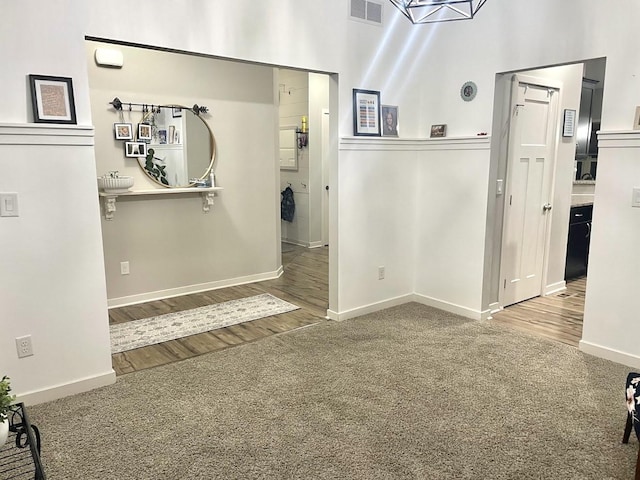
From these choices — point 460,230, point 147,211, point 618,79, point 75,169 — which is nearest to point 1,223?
point 75,169

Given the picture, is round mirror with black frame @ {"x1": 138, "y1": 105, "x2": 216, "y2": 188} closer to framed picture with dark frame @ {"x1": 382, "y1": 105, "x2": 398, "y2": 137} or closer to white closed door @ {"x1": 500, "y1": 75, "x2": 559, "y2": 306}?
framed picture with dark frame @ {"x1": 382, "y1": 105, "x2": 398, "y2": 137}

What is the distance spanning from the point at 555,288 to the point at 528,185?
1.23 m

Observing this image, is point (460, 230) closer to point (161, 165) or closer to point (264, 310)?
point (264, 310)

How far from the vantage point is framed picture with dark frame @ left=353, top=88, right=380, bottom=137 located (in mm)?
3828

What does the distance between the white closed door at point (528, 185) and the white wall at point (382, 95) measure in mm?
415

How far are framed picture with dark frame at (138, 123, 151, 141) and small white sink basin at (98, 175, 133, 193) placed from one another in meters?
0.47

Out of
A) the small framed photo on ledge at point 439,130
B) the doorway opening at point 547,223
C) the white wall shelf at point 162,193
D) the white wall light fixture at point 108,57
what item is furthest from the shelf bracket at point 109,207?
the doorway opening at point 547,223

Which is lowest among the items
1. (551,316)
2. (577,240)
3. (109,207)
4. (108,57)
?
(551,316)

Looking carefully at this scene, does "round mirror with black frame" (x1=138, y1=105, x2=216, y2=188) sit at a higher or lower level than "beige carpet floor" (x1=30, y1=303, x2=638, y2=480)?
higher

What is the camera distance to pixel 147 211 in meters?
4.52

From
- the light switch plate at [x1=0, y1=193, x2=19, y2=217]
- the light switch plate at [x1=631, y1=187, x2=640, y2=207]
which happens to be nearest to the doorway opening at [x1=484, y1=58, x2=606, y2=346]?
the light switch plate at [x1=631, y1=187, x2=640, y2=207]

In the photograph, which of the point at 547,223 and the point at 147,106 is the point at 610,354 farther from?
the point at 147,106

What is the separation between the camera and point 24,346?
8.55 feet

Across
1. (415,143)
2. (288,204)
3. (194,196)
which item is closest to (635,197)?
(415,143)
